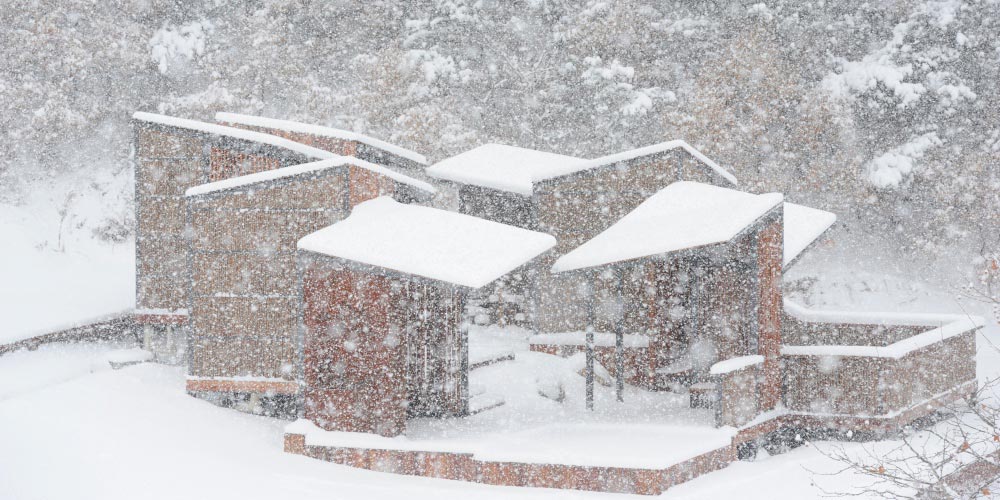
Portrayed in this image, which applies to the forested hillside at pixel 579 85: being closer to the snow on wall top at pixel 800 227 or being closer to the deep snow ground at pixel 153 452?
the snow on wall top at pixel 800 227

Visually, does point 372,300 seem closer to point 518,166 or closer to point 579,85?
point 518,166

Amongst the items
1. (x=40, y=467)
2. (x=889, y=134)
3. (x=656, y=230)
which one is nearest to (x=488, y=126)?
(x=889, y=134)

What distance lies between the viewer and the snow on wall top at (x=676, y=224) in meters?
12.2

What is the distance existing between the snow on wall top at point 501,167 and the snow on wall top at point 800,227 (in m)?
4.54

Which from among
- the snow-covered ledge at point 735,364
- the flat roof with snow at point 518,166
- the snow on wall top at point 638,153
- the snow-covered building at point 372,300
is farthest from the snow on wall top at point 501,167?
the snow-covered ledge at point 735,364

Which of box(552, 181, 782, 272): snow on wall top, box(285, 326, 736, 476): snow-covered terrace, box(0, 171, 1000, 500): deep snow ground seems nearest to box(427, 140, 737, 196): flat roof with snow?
box(552, 181, 782, 272): snow on wall top

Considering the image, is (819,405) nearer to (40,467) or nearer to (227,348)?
(227,348)

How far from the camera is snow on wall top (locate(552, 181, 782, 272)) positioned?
12219 millimetres

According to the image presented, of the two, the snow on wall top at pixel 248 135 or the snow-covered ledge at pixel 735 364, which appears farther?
the snow on wall top at pixel 248 135

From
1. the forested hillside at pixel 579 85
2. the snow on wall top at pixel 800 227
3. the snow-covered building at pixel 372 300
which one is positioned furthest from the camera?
the forested hillside at pixel 579 85

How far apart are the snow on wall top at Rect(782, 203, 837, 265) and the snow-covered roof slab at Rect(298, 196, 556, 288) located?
4.31 metres

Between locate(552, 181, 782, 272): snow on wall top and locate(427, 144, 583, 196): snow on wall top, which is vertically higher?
locate(427, 144, 583, 196): snow on wall top

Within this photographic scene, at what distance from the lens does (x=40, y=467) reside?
10250mm

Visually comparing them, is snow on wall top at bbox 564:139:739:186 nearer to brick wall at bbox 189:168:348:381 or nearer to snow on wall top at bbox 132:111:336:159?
snow on wall top at bbox 132:111:336:159
